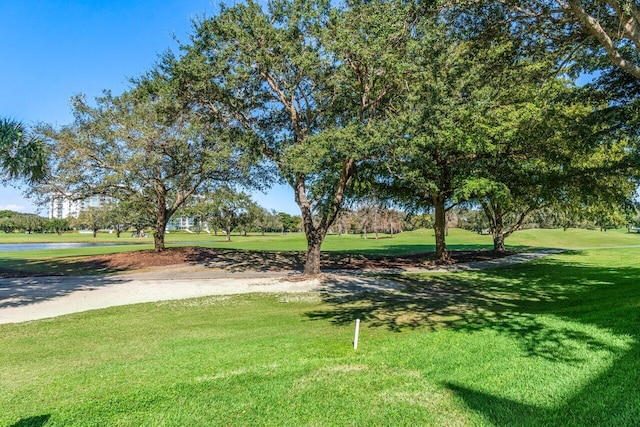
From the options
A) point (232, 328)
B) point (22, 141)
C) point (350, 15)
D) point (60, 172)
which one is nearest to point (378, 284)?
point (232, 328)

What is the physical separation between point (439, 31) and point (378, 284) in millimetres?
8158

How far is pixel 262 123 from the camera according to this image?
1583 cm

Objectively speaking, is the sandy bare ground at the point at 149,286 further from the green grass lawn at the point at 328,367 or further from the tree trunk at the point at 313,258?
the green grass lawn at the point at 328,367

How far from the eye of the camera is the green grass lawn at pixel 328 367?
3.52 meters

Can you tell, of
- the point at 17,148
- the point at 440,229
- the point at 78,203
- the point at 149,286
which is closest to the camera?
the point at 17,148

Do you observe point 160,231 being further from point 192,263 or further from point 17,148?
point 17,148

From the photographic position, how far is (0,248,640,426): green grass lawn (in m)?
3.52

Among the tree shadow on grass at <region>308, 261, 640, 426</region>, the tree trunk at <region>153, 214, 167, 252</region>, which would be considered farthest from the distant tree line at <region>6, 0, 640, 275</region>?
the tree shadow on grass at <region>308, 261, 640, 426</region>

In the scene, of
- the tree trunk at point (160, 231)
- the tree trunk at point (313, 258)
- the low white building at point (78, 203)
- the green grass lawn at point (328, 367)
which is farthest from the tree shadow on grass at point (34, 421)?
the low white building at point (78, 203)

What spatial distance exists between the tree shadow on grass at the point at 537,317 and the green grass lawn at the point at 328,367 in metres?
0.02

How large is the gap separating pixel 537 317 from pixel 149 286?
11.3 meters

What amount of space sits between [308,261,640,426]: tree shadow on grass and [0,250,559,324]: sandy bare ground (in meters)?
1.35

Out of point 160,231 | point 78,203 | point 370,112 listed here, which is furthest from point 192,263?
point 370,112

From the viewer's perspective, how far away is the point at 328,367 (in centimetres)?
470
